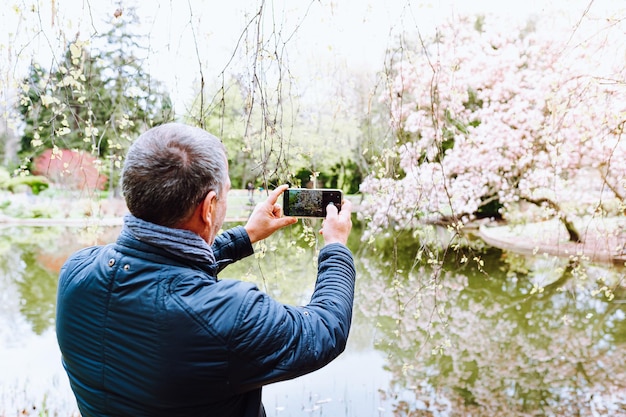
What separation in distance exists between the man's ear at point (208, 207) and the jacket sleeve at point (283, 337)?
15cm

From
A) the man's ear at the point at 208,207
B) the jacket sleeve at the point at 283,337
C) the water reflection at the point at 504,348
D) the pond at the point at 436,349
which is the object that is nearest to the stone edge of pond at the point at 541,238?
the pond at the point at 436,349

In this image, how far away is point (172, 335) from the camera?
71 centimetres

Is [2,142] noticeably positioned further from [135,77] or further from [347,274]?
[347,274]

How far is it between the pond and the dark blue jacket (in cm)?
106

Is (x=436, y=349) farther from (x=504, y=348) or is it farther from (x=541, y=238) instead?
(x=541, y=238)

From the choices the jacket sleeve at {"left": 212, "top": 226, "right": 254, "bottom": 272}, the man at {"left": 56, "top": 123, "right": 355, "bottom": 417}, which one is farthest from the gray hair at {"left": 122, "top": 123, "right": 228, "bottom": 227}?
the jacket sleeve at {"left": 212, "top": 226, "right": 254, "bottom": 272}

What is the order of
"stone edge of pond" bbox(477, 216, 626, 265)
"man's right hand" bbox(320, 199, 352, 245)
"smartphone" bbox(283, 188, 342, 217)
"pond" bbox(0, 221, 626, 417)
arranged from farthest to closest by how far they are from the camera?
1. "stone edge of pond" bbox(477, 216, 626, 265)
2. "pond" bbox(0, 221, 626, 417)
3. "smartphone" bbox(283, 188, 342, 217)
4. "man's right hand" bbox(320, 199, 352, 245)

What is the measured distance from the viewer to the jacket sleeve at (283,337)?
2.35 ft

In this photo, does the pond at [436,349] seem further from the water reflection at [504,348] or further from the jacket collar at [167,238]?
the jacket collar at [167,238]

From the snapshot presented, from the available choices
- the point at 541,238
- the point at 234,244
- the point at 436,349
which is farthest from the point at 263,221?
the point at 541,238

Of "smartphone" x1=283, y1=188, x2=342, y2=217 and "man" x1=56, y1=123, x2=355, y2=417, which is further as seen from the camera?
"smartphone" x1=283, y1=188, x2=342, y2=217

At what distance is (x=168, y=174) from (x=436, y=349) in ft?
7.15

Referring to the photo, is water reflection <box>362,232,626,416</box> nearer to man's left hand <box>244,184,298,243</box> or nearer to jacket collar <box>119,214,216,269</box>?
man's left hand <box>244,184,298,243</box>

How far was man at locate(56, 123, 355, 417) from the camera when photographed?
711mm
